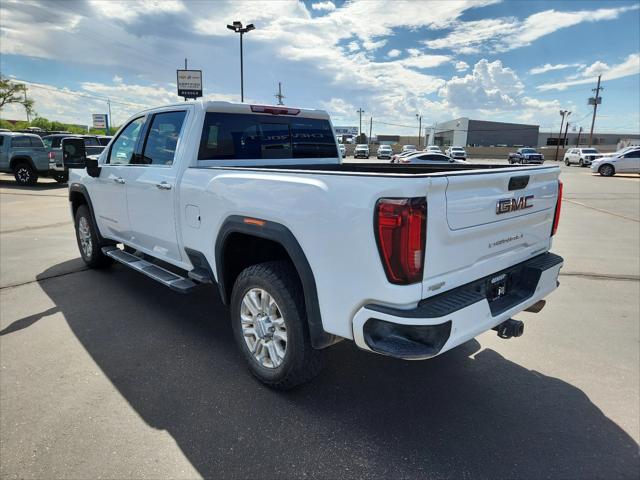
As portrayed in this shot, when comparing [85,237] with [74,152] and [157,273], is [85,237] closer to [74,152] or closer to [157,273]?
[74,152]

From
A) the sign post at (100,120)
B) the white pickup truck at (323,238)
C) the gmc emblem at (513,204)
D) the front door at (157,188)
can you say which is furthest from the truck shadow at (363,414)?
the sign post at (100,120)

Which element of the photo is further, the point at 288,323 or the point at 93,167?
the point at 93,167

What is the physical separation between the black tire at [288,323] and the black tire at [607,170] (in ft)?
101

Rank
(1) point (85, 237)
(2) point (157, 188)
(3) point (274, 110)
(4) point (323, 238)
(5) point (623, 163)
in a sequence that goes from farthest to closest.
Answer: (5) point (623, 163) < (1) point (85, 237) < (3) point (274, 110) < (2) point (157, 188) < (4) point (323, 238)

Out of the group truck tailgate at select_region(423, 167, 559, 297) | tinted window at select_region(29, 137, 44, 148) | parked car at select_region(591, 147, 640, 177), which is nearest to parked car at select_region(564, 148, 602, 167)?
parked car at select_region(591, 147, 640, 177)

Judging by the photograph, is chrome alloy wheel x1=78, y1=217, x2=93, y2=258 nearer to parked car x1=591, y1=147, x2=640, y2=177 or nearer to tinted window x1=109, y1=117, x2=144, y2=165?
tinted window x1=109, y1=117, x2=144, y2=165

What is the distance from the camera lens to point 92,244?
5.57m

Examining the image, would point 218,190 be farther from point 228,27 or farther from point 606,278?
point 228,27

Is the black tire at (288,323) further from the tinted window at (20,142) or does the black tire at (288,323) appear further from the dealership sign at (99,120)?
the dealership sign at (99,120)

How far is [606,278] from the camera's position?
5629 mm

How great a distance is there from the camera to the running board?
357 centimetres

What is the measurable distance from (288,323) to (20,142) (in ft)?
59.6

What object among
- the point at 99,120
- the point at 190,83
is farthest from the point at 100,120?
the point at 190,83

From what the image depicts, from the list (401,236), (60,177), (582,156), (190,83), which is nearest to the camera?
(401,236)
